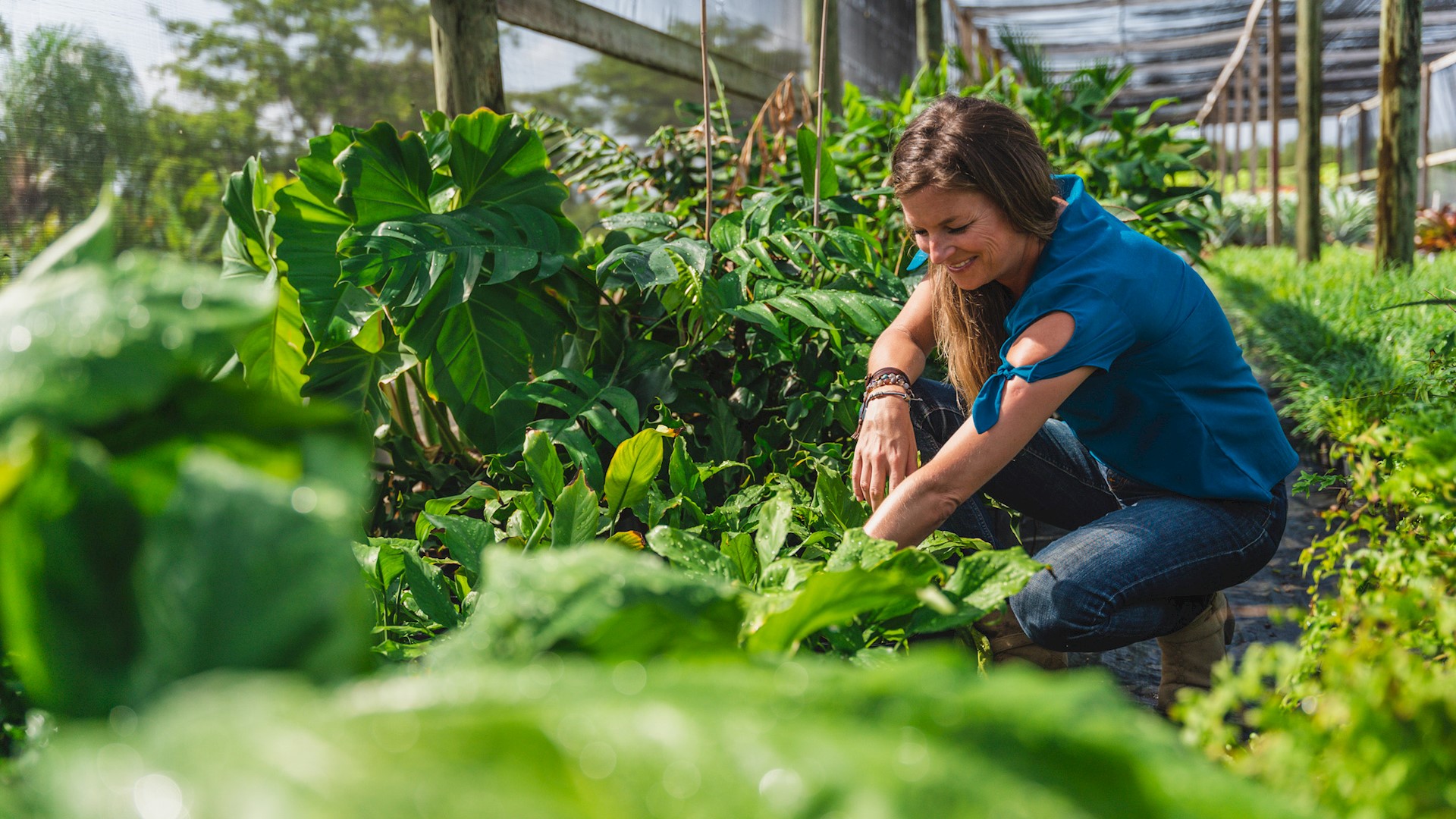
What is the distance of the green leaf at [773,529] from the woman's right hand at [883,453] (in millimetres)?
370

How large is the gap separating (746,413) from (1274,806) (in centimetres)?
174

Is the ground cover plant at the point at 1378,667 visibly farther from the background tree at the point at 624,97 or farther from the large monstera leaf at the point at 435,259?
the background tree at the point at 624,97

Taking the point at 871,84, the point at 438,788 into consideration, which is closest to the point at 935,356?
the point at 438,788

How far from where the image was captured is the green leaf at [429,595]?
125cm

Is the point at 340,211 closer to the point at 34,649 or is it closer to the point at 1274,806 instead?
the point at 34,649

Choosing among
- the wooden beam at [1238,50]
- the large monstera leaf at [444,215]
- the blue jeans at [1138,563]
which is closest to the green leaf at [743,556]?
the blue jeans at [1138,563]

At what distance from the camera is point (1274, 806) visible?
373 millimetres

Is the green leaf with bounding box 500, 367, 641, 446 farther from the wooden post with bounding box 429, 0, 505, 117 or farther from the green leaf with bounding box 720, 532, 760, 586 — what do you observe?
the wooden post with bounding box 429, 0, 505, 117

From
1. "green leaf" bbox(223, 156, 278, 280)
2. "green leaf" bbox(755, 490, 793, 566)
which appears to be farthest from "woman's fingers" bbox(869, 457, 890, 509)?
"green leaf" bbox(223, 156, 278, 280)

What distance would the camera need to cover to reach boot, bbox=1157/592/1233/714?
5.54 ft

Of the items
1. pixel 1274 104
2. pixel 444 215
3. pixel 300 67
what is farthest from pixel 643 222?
pixel 1274 104

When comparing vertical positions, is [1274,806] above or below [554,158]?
below

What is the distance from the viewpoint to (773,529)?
1.19 metres

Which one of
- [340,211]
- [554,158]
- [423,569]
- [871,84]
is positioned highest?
[871,84]
